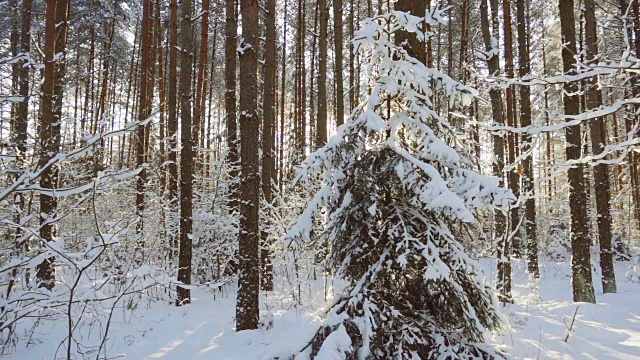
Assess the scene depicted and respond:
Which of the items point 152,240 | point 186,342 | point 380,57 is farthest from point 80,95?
point 380,57

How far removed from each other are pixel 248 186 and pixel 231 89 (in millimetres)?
5299

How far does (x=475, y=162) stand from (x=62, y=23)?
28.1 ft

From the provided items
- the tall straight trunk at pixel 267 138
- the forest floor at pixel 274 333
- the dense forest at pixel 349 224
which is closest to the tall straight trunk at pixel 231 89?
the dense forest at pixel 349 224

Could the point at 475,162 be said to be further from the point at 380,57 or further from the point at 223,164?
the point at 223,164

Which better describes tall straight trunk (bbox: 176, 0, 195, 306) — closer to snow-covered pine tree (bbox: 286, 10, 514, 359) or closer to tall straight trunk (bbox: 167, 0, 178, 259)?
tall straight trunk (bbox: 167, 0, 178, 259)

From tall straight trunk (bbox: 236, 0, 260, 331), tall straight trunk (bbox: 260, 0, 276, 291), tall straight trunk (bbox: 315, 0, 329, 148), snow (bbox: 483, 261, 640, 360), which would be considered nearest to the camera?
snow (bbox: 483, 261, 640, 360)

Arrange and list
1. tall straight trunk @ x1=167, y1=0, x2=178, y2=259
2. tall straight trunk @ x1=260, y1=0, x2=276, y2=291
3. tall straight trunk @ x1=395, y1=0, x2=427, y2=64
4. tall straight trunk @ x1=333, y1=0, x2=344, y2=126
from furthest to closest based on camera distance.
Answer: tall straight trunk @ x1=333, y1=0, x2=344, y2=126 < tall straight trunk @ x1=260, y1=0, x2=276, y2=291 < tall straight trunk @ x1=167, y1=0, x2=178, y2=259 < tall straight trunk @ x1=395, y1=0, x2=427, y2=64

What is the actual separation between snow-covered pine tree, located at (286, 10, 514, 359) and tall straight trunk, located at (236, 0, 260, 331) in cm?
236

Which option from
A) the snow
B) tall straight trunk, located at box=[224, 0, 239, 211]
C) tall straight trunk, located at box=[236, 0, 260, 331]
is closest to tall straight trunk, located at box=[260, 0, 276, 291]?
tall straight trunk, located at box=[224, 0, 239, 211]

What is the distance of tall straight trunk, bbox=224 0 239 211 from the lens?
31.0 feet

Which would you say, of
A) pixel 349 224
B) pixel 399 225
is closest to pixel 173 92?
pixel 349 224

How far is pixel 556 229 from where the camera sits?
19.9 m

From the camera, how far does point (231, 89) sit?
10719 mm

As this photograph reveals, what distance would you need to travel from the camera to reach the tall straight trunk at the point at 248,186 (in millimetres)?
6082
